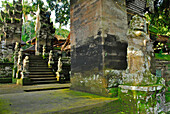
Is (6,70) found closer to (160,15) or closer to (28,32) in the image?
(160,15)

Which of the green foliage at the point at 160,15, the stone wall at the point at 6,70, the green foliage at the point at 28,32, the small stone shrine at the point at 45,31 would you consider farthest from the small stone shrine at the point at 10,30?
the green foliage at the point at 28,32

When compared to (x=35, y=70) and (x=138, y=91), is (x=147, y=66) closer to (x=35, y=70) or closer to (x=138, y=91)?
(x=138, y=91)

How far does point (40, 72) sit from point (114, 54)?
7620mm

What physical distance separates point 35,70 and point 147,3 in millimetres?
8655

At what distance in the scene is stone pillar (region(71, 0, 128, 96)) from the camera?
3625 mm

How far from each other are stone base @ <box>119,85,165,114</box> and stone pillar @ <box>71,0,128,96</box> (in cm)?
A: 67

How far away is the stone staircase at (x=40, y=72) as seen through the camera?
8881mm

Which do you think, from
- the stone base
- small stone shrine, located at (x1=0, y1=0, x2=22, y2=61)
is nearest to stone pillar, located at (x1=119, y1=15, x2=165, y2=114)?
the stone base

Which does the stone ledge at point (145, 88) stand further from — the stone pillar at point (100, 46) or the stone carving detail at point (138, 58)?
the stone pillar at point (100, 46)

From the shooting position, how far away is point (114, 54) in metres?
Result: 3.86

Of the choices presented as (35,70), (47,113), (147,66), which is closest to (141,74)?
(147,66)

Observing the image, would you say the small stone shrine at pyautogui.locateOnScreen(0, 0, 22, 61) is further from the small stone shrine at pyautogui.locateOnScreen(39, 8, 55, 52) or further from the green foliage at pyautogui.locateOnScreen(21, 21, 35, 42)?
the green foliage at pyautogui.locateOnScreen(21, 21, 35, 42)

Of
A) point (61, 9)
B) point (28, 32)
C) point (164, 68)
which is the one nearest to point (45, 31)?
point (61, 9)

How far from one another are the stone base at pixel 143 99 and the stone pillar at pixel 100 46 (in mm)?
673
